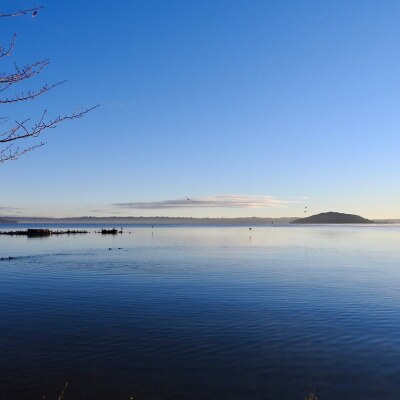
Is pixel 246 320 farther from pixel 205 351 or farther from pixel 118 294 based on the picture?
pixel 118 294

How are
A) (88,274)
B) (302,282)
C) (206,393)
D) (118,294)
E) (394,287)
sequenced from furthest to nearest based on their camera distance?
(88,274)
(302,282)
(394,287)
(118,294)
(206,393)

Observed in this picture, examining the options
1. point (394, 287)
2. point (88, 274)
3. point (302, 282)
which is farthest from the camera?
point (88, 274)

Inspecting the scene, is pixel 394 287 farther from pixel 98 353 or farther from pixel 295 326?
pixel 98 353

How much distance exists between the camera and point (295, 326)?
69.5ft

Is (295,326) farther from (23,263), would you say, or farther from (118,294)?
(23,263)

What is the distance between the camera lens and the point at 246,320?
2242 centimetres

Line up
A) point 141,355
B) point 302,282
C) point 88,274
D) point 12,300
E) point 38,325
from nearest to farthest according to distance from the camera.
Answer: point 141,355 < point 38,325 < point 12,300 < point 302,282 < point 88,274

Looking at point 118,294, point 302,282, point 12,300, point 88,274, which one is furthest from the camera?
point 88,274

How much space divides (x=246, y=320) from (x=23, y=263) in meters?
36.4

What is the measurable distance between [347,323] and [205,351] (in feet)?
27.7

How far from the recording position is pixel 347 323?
71.7 feet

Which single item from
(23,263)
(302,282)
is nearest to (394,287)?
(302,282)

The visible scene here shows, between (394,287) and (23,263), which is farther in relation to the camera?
(23,263)

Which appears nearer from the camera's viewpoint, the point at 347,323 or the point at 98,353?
the point at 98,353
